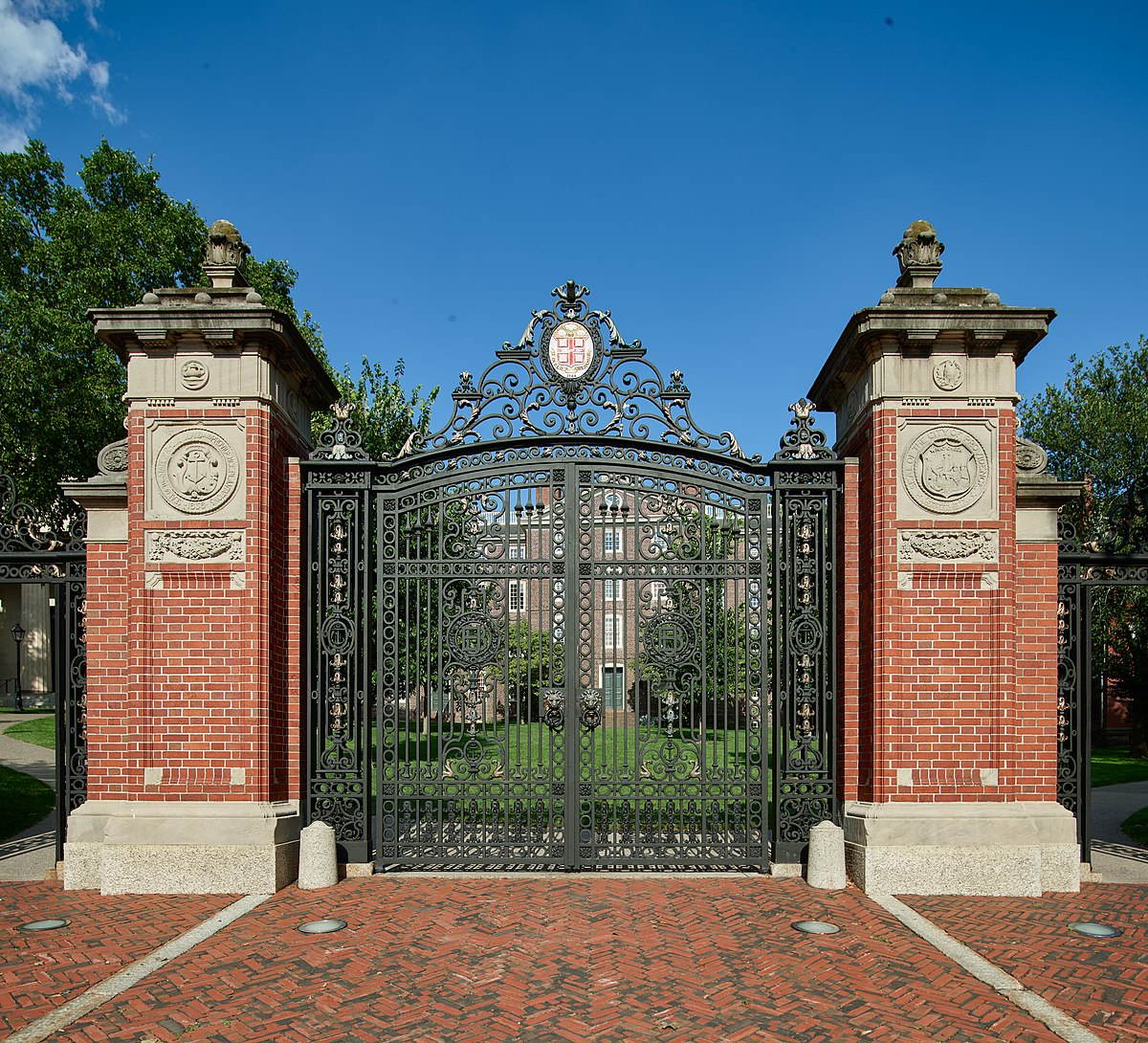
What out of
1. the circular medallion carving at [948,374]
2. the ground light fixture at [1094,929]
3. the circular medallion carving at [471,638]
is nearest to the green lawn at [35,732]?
the circular medallion carving at [471,638]

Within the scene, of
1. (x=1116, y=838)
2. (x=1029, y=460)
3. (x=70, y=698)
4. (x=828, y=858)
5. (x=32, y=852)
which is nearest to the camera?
(x=828, y=858)

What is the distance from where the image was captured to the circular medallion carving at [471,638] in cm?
772

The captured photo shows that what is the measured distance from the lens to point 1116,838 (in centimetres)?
990

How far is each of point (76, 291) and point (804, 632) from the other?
57.8 ft

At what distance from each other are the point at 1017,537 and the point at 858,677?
185cm

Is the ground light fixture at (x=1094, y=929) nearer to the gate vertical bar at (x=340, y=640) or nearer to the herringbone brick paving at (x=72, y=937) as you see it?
the gate vertical bar at (x=340, y=640)

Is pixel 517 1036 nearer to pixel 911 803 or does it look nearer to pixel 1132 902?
pixel 911 803

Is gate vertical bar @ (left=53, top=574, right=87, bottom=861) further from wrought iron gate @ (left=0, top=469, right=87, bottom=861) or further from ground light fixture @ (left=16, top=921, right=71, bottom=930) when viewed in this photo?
ground light fixture @ (left=16, top=921, right=71, bottom=930)

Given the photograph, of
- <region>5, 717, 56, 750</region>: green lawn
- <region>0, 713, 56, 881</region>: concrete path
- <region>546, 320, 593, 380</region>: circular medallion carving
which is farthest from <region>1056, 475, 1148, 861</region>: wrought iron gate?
<region>5, 717, 56, 750</region>: green lawn

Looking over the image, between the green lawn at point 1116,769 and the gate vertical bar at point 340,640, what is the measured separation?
46.0 ft

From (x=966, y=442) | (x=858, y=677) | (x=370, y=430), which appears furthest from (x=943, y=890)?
(x=370, y=430)

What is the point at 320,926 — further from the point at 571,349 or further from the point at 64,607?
the point at 571,349

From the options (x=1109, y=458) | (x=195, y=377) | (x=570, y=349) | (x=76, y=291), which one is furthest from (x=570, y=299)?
(x=1109, y=458)

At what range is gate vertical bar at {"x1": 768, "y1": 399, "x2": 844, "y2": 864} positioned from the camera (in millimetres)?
7555
